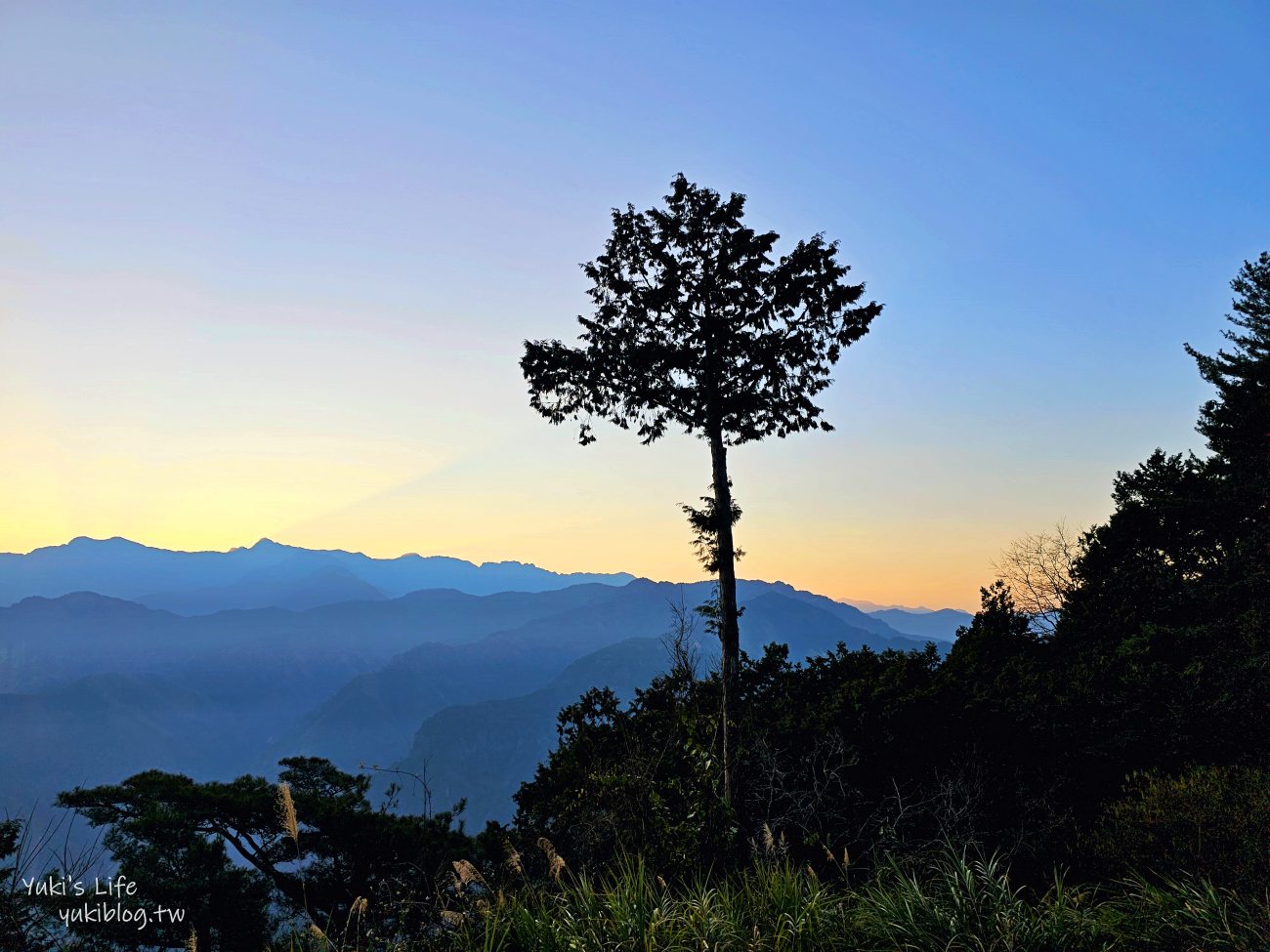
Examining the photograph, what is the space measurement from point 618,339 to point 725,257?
2.62 meters

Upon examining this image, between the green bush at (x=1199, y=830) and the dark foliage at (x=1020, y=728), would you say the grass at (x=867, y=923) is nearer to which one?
the dark foliage at (x=1020, y=728)

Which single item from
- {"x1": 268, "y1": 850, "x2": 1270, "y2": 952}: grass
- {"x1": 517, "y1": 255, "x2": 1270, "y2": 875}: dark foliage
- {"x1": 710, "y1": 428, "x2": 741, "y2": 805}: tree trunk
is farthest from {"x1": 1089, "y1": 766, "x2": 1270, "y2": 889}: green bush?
{"x1": 268, "y1": 850, "x2": 1270, "y2": 952}: grass

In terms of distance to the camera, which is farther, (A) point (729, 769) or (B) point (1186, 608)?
(B) point (1186, 608)

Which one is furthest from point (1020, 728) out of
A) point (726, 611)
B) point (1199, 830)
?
point (726, 611)

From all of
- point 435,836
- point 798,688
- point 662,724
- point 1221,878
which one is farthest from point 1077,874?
point 435,836

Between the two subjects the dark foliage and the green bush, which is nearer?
the green bush

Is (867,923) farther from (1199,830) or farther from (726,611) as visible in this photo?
(1199,830)

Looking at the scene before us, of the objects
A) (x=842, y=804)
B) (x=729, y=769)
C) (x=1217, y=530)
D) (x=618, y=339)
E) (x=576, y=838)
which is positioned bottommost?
(x=576, y=838)

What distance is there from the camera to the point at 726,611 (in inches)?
546

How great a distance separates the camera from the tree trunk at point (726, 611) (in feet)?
43.3

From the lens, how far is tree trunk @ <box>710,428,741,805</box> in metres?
13.2

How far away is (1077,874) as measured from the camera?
15.1 meters

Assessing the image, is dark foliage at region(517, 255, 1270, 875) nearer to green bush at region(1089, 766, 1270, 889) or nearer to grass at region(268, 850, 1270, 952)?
green bush at region(1089, 766, 1270, 889)

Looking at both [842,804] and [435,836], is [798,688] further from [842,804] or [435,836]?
[435,836]
